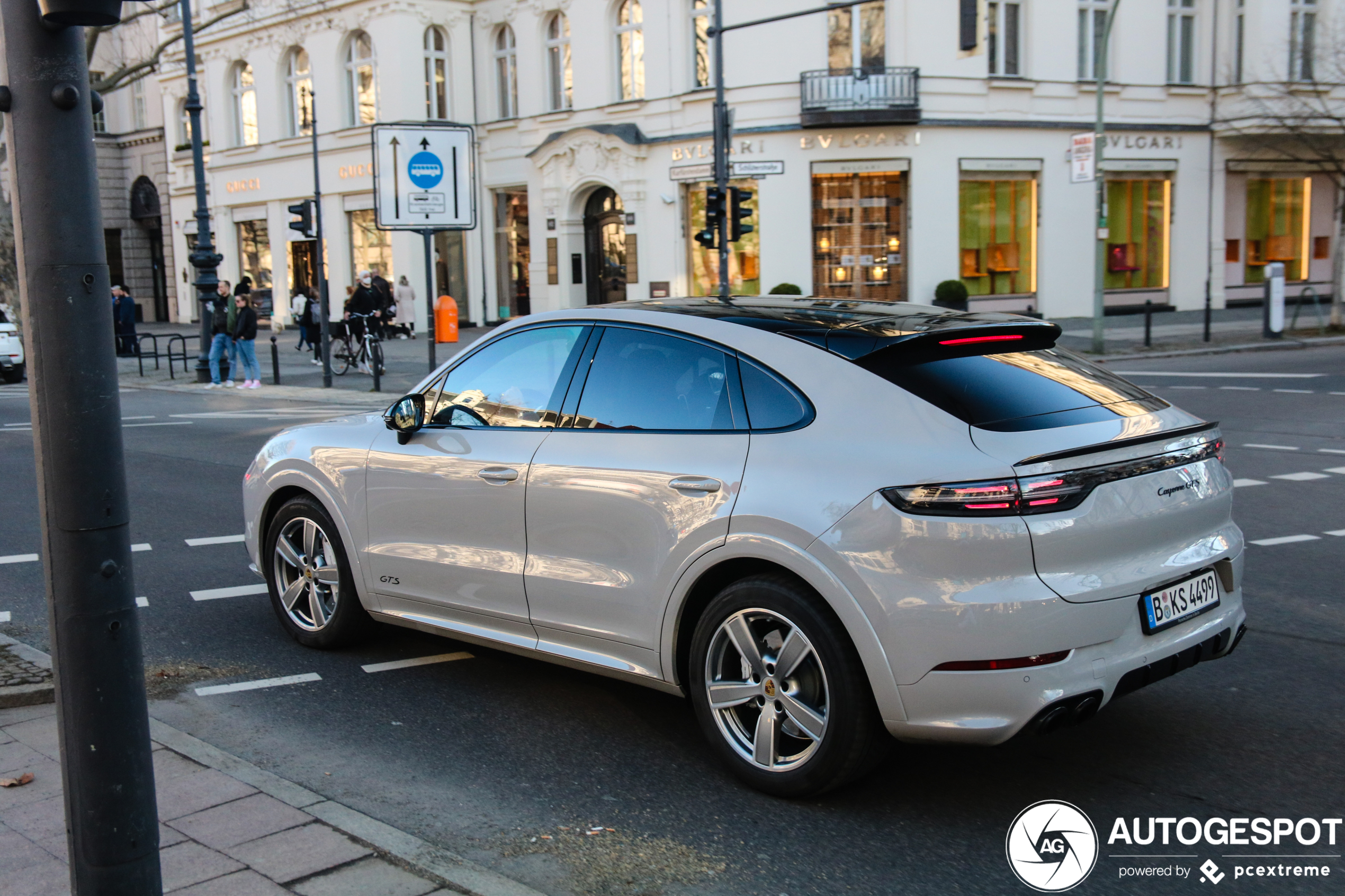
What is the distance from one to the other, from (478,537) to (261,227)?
40.3m

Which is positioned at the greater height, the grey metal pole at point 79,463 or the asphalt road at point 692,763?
the grey metal pole at point 79,463

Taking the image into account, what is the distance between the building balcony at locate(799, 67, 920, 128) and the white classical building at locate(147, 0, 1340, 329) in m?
0.05

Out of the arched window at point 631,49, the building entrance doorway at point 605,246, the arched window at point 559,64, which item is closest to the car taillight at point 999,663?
the arched window at point 631,49

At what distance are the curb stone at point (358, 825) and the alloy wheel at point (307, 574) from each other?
3.78ft

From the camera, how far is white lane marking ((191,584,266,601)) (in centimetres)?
716

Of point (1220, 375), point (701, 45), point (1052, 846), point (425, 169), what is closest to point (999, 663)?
point (1052, 846)

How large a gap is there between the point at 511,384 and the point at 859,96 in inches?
1006

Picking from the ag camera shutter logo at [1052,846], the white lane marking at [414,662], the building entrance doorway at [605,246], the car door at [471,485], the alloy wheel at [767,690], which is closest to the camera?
the ag camera shutter logo at [1052,846]

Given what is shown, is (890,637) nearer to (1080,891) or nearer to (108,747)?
(1080,891)

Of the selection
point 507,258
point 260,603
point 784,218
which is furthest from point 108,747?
point 507,258

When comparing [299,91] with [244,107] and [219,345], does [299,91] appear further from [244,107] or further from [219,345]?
[219,345]

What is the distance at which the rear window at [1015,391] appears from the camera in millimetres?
3916

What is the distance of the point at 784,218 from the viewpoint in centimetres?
3000

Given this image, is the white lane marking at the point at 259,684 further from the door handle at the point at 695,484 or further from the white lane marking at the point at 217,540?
the white lane marking at the point at 217,540
